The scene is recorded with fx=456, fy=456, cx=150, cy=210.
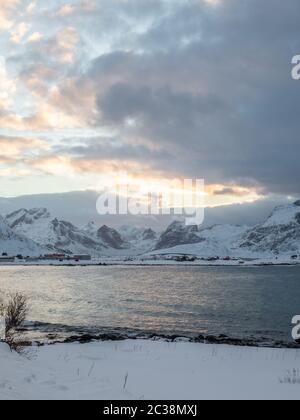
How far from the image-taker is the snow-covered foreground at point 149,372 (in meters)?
16.4

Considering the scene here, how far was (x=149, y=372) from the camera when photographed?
75.2 ft

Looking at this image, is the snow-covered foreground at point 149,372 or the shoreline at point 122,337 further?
the shoreline at point 122,337

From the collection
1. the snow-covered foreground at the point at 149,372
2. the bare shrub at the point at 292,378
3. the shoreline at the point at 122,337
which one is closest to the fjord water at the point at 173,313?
the shoreline at the point at 122,337

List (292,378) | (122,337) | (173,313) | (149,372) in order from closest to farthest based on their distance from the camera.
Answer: (292,378), (149,372), (122,337), (173,313)

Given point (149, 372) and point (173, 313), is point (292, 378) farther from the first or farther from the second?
point (173, 313)

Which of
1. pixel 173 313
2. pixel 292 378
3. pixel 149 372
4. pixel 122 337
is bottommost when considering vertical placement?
pixel 173 313

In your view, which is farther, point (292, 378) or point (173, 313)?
point (173, 313)

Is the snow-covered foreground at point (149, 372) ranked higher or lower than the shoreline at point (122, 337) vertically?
higher

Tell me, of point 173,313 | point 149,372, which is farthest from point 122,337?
point 173,313

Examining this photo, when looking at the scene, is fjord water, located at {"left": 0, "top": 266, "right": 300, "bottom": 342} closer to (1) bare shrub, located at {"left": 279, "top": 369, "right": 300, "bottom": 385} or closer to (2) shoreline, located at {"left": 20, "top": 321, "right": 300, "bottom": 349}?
(2) shoreline, located at {"left": 20, "top": 321, "right": 300, "bottom": 349}

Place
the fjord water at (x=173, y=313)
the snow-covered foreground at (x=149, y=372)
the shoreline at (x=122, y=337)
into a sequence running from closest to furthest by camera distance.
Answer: the snow-covered foreground at (x=149, y=372) → the shoreline at (x=122, y=337) → the fjord water at (x=173, y=313)

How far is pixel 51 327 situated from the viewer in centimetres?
4541

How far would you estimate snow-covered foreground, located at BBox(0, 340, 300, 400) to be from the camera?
53.9ft

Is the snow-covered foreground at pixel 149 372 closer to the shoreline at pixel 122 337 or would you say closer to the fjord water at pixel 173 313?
the shoreline at pixel 122 337
